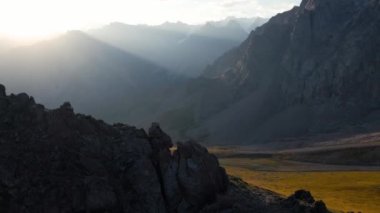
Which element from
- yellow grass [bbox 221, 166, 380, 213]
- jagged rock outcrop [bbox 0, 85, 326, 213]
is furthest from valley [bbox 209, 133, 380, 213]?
jagged rock outcrop [bbox 0, 85, 326, 213]

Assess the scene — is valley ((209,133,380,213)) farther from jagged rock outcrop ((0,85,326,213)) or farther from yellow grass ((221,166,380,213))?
jagged rock outcrop ((0,85,326,213))

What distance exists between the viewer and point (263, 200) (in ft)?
164

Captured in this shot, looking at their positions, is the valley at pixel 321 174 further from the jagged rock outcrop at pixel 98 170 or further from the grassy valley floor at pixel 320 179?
the jagged rock outcrop at pixel 98 170

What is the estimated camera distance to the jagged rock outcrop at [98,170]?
145ft

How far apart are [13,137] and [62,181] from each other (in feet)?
19.3

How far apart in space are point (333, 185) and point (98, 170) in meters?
68.3

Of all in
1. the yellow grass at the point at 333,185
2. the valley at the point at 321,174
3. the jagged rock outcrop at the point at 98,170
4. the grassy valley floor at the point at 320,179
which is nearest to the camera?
the jagged rock outcrop at the point at 98,170

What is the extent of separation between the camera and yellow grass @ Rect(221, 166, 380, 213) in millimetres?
81562

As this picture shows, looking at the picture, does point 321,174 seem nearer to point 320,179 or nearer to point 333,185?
point 320,179

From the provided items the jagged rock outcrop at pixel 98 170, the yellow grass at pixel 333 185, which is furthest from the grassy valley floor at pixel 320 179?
the jagged rock outcrop at pixel 98 170

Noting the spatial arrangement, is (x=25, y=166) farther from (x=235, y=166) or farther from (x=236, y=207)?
(x=235, y=166)

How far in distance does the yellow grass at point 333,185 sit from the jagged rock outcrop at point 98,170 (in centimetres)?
2721

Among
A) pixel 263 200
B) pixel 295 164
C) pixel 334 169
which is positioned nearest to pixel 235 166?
pixel 295 164

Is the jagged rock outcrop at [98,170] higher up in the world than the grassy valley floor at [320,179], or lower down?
higher up
